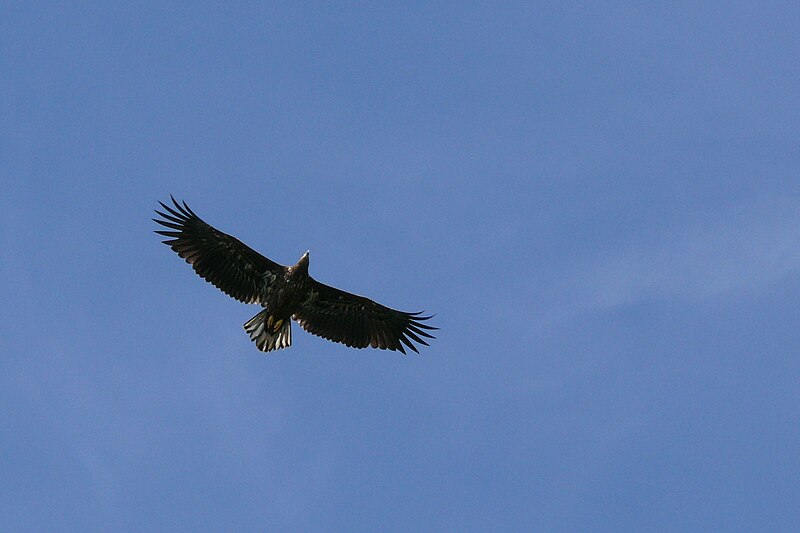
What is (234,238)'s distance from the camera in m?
36.2

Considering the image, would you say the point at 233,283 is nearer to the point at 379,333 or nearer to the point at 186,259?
the point at 186,259

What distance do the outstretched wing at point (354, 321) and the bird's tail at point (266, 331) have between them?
0.92 metres

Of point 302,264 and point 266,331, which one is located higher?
point 302,264

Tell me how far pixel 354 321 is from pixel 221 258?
3.58 m

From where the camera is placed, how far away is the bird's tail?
36.3 metres

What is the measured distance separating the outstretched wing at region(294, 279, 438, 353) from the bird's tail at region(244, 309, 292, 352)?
0.92m

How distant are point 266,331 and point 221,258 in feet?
6.51

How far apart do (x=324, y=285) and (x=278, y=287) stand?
1094mm

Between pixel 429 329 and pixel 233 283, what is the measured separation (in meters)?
4.87

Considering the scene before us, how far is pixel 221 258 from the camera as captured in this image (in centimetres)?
3647

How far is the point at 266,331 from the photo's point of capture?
36375mm

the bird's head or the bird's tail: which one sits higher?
the bird's head

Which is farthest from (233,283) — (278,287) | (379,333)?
(379,333)

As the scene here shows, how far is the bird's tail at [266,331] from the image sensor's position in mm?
36281
